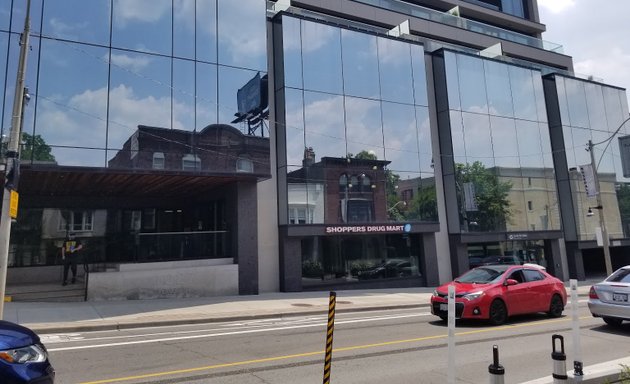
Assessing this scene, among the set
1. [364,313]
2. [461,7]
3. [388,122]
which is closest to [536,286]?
[364,313]

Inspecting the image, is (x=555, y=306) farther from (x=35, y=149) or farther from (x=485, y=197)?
(x=35, y=149)

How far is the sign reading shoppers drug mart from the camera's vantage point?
2069cm

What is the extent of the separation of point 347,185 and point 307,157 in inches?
100

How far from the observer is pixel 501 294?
11242 mm

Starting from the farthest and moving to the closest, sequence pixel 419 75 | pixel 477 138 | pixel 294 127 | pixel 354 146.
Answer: pixel 477 138 < pixel 419 75 < pixel 354 146 < pixel 294 127

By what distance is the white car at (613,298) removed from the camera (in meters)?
9.95

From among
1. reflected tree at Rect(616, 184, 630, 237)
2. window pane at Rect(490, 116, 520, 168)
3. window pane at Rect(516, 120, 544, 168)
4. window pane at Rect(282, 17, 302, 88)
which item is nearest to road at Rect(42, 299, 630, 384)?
window pane at Rect(282, 17, 302, 88)

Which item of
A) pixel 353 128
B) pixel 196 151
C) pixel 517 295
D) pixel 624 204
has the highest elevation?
pixel 353 128

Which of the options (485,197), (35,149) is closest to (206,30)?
(35,149)

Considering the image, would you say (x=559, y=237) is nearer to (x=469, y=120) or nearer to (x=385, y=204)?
(x=469, y=120)

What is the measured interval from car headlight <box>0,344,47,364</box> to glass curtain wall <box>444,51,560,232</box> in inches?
932

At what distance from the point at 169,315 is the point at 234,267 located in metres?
5.50

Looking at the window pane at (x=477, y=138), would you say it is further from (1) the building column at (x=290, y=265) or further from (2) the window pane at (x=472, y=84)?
(1) the building column at (x=290, y=265)

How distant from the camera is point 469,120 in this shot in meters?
26.6
